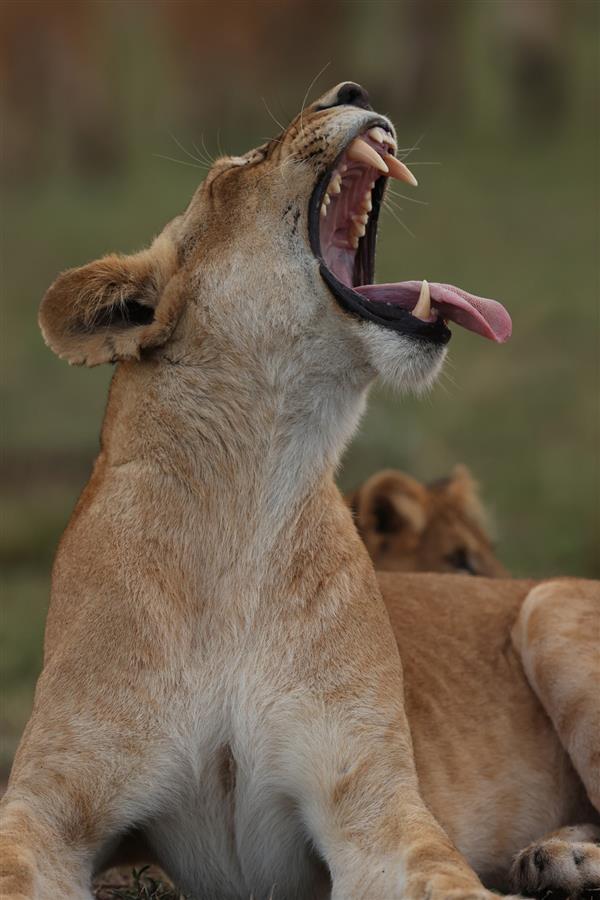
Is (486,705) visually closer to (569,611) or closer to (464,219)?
(569,611)

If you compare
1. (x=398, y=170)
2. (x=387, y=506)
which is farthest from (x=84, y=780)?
(x=387, y=506)

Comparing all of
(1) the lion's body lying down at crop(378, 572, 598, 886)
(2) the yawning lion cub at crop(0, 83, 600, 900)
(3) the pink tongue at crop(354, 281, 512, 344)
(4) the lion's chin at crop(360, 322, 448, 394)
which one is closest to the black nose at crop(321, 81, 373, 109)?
(2) the yawning lion cub at crop(0, 83, 600, 900)

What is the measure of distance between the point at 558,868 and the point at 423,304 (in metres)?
1.28

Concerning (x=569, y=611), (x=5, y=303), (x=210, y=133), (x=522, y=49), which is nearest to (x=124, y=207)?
(x=210, y=133)

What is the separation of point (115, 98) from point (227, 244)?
1975 centimetres

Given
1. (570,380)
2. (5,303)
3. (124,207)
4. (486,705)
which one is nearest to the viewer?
(486,705)

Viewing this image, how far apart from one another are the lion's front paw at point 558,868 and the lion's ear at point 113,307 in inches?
56.5

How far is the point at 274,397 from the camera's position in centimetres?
388

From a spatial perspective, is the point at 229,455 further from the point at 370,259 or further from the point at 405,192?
the point at 405,192

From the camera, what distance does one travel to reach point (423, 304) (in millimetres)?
3926

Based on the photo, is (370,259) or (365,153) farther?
(370,259)

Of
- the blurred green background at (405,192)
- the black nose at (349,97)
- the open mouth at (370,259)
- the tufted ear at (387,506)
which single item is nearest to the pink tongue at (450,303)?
the open mouth at (370,259)

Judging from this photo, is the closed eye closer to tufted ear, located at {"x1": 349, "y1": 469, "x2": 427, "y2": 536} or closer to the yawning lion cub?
tufted ear, located at {"x1": 349, "y1": 469, "x2": 427, "y2": 536}

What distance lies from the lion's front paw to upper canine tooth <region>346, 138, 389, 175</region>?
61.2 inches
